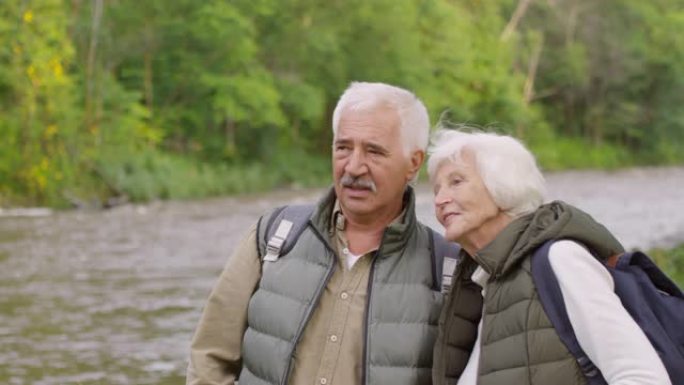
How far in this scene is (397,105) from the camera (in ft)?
11.9

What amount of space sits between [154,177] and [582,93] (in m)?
34.9

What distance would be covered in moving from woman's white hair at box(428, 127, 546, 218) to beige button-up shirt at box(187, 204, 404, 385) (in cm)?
36

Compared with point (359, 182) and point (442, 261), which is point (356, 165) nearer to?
point (359, 182)

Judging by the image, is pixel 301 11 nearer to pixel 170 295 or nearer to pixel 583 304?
pixel 170 295

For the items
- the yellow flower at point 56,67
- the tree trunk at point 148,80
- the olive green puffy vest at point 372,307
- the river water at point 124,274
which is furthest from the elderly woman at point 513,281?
the tree trunk at point 148,80

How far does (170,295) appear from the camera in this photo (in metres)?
15.0

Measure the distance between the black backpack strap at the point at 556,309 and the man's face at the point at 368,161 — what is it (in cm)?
65

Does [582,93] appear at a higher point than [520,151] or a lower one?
lower

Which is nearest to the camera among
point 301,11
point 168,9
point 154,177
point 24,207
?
point 24,207

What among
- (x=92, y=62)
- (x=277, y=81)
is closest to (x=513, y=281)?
(x=92, y=62)

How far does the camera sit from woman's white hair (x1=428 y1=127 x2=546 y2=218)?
3.26 m

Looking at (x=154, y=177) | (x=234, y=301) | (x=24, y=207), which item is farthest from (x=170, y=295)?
(x=154, y=177)

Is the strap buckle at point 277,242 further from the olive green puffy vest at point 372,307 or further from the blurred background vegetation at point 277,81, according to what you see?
the blurred background vegetation at point 277,81

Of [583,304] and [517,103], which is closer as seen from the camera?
[583,304]
